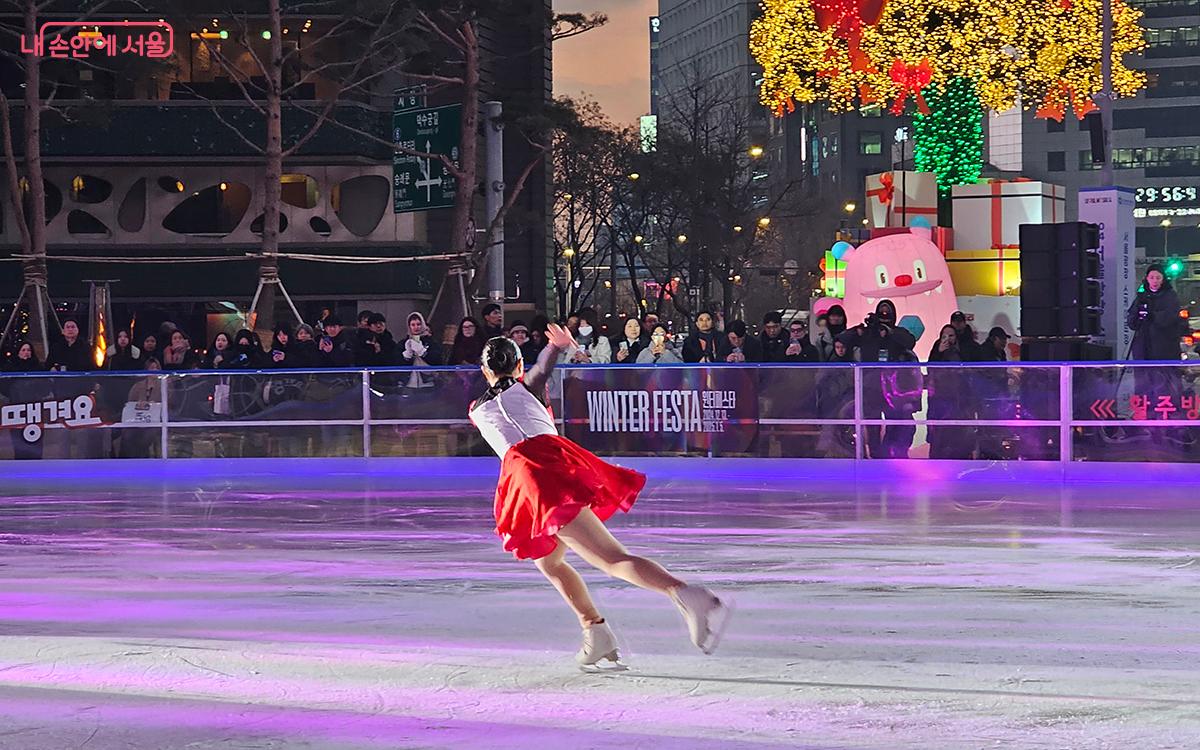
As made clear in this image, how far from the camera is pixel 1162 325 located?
1845cm

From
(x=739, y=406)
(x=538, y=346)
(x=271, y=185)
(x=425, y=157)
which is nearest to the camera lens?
(x=739, y=406)

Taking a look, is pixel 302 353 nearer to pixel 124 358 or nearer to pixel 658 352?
pixel 124 358

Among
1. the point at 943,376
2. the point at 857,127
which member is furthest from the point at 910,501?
the point at 857,127

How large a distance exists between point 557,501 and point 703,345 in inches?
514

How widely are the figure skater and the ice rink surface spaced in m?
0.27

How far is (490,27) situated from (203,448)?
26936 millimetres

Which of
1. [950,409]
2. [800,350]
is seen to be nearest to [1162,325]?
[950,409]

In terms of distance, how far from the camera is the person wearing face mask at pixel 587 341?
18953 mm

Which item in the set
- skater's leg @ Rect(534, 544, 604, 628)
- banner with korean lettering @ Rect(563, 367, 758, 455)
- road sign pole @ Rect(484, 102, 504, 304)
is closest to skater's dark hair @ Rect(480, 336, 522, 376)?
skater's leg @ Rect(534, 544, 604, 628)

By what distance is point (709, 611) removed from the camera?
754 cm

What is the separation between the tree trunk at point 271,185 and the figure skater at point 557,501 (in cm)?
2642

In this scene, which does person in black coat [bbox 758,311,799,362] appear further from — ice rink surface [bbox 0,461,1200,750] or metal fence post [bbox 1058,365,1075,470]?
ice rink surface [bbox 0,461,1200,750]

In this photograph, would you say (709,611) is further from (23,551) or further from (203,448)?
(203,448)

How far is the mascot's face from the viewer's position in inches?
1071
